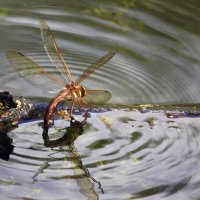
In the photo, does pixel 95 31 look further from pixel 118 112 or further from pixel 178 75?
pixel 118 112

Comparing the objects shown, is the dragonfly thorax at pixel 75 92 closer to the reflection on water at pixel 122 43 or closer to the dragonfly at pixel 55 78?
the dragonfly at pixel 55 78

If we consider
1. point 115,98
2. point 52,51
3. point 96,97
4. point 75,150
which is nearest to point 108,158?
point 75,150

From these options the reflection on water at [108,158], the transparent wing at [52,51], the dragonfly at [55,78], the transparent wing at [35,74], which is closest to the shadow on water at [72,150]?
the reflection on water at [108,158]

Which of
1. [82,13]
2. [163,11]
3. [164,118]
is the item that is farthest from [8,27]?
[164,118]

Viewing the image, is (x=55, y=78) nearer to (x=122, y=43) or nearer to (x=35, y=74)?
(x=35, y=74)

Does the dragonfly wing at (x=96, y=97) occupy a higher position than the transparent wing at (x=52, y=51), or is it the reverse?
the transparent wing at (x=52, y=51)

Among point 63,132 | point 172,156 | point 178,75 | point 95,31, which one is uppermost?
point 95,31
